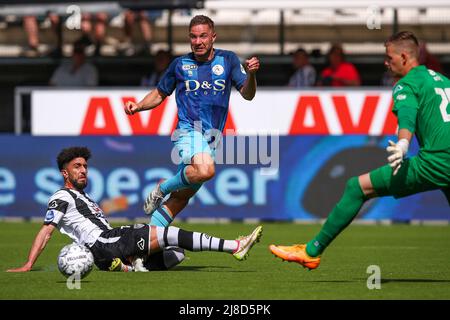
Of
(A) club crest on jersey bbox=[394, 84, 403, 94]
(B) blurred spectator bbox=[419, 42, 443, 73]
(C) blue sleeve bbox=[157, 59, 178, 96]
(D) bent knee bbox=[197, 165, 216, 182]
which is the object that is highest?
(A) club crest on jersey bbox=[394, 84, 403, 94]

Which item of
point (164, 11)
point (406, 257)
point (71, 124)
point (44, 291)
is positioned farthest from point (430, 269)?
point (164, 11)

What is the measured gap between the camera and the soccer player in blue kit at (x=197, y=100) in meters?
10.8

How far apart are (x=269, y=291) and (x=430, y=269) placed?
2611 millimetres

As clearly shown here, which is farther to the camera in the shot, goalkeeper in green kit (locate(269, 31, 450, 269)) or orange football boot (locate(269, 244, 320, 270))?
orange football boot (locate(269, 244, 320, 270))

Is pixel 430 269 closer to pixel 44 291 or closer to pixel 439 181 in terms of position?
pixel 439 181

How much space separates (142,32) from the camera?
71.0 ft

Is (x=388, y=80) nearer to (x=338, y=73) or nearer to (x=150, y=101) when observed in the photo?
(x=338, y=73)

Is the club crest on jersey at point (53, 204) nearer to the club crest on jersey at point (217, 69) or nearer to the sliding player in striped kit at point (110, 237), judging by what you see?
the sliding player in striped kit at point (110, 237)

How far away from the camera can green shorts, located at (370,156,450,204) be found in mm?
8586

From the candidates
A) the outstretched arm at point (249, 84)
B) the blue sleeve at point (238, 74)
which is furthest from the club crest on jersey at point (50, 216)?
the blue sleeve at point (238, 74)

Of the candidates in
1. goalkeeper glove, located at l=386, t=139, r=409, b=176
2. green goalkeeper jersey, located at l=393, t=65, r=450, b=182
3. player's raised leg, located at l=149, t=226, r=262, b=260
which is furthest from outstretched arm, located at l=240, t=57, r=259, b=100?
goalkeeper glove, located at l=386, t=139, r=409, b=176

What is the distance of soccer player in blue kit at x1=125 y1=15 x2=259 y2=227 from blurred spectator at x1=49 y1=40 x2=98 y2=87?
8.77 metres

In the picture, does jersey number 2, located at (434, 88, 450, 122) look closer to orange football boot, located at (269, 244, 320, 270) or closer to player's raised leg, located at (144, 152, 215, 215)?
orange football boot, located at (269, 244, 320, 270)

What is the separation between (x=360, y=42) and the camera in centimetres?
2141
